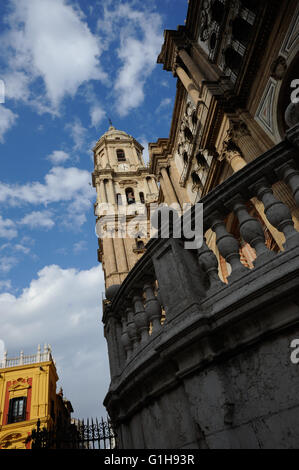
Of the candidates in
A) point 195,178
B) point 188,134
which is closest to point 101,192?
point 188,134

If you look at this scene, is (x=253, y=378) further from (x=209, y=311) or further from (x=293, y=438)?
(x=209, y=311)

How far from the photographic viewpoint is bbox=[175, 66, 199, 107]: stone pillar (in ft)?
49.1

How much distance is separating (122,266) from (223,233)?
1234 inches

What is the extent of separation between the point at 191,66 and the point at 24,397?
3066 centimetres

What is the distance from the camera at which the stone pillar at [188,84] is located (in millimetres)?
14955

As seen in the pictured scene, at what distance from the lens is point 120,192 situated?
43312mm

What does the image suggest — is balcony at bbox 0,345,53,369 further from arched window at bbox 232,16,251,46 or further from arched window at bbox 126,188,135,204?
arched window at bbox 232,16,251,46

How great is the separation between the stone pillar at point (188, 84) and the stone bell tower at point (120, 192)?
20299 mm

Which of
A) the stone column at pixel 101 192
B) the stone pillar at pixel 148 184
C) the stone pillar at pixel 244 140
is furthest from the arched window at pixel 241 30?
the stone pillar at pixel 148 184

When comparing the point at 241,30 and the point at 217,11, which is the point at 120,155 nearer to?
the point at 217,11

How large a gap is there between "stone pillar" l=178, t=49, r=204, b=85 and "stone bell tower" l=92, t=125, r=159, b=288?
20893mm

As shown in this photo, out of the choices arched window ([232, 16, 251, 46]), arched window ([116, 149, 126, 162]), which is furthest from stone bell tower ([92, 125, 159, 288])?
arched window ([232, 16, 251, 46])

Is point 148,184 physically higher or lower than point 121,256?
higher

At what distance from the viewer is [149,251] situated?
4551 mm
